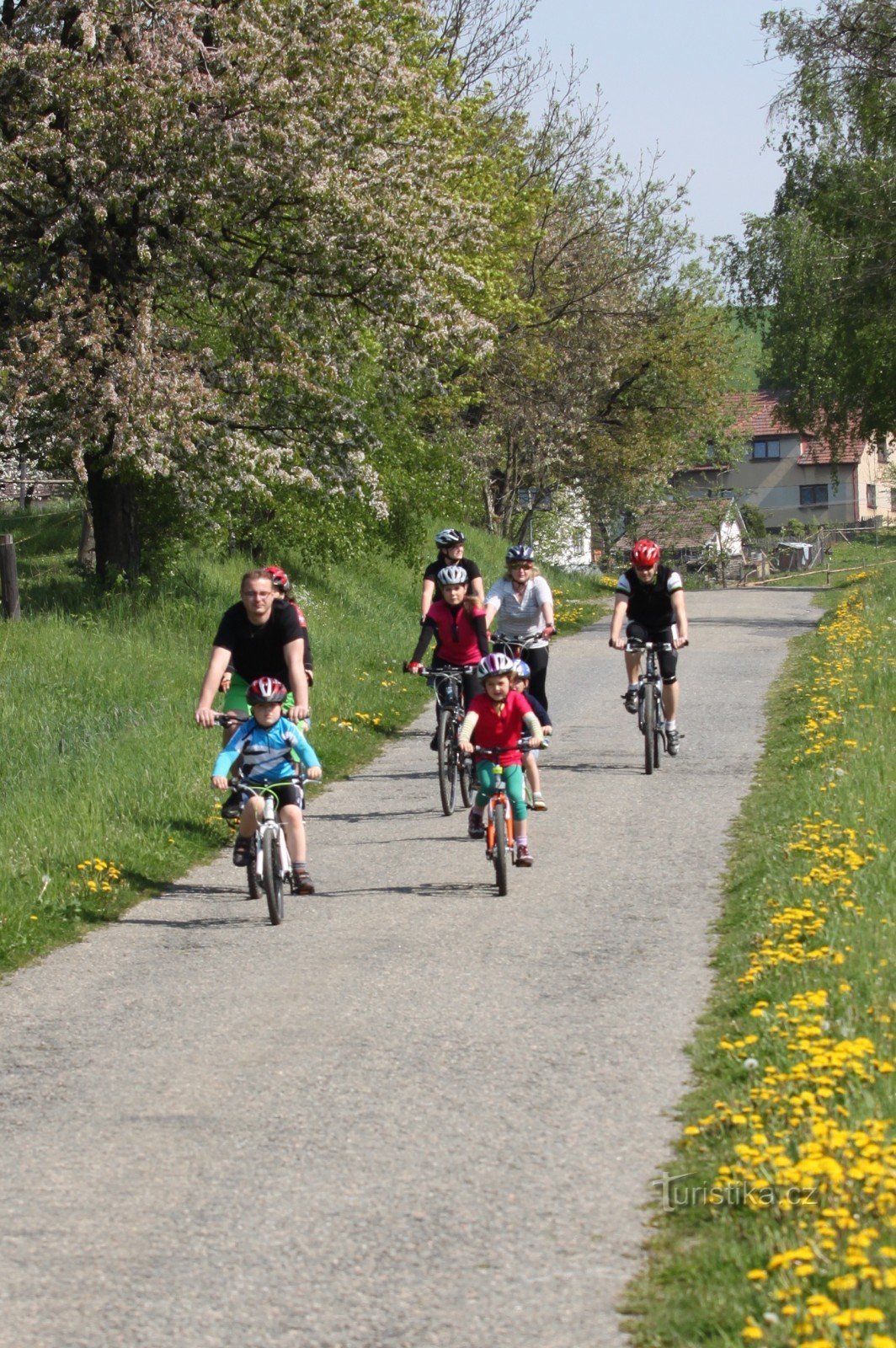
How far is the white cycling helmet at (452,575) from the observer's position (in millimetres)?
13539

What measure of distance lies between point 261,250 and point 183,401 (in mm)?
3335

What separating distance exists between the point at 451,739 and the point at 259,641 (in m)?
3.36

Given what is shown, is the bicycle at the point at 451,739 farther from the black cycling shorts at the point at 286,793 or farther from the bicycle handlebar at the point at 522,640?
the black cycling shorts at the point at 286,793

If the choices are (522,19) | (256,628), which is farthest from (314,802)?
(522,19)

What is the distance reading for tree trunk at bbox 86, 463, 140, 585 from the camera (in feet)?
74.4

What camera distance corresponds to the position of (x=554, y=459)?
A: 42312mm

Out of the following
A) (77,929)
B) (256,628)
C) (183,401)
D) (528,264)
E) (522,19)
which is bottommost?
(77,929)

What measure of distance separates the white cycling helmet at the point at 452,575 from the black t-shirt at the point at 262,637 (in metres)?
3.01

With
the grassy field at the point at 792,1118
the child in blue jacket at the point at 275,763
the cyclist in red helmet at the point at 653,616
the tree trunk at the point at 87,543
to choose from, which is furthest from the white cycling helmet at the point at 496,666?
the tree trunk at the point at 87,543

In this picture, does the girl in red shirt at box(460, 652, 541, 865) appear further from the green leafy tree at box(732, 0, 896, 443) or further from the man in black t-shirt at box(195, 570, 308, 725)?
the green leafy tree at box(732, 0, 896, 443)

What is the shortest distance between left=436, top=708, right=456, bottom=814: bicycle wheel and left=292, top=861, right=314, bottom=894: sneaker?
3.20m

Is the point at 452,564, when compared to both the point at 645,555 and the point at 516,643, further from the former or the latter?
the point at 645,555

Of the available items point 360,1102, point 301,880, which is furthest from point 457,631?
point 360,1102

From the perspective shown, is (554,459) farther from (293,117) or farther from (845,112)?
(293,117)
